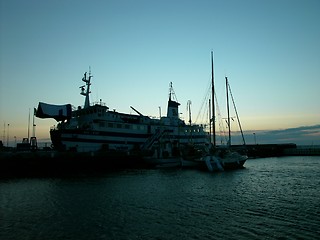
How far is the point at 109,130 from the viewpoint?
179 ft

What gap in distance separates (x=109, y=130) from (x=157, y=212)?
37.9m

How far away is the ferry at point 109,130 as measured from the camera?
164ft

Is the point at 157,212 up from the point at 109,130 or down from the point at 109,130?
down

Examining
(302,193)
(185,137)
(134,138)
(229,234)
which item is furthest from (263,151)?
(229,234)

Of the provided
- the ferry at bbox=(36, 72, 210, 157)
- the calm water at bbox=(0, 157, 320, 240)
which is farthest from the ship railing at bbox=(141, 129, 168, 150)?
the calm water at bbox=(0, 157, 320, 240)

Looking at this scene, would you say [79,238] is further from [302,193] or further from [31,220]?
[302,193]

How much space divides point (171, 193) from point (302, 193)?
13.0 metres

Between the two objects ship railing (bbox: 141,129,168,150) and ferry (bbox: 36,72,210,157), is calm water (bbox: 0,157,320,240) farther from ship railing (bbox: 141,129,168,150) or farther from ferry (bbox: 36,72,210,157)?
ship railing (bbox: 141,129,168,150)

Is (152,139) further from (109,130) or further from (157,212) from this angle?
(157,212)

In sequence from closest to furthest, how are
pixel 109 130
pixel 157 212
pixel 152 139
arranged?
pixel 157 212 → pixel 109 130 → pixel 152 139

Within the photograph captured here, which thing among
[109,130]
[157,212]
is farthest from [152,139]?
[157,212]

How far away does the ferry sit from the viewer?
50.0 metres

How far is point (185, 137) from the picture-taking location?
68.5 meters

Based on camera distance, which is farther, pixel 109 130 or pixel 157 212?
pixel 109 130
